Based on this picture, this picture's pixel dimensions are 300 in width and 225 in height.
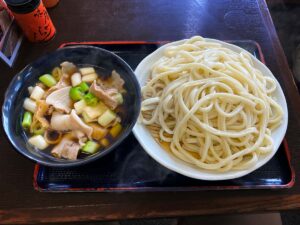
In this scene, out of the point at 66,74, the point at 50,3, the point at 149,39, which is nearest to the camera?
the point at 66,74

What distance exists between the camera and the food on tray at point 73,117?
1.37 metres

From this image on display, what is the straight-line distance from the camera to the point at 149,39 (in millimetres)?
2016

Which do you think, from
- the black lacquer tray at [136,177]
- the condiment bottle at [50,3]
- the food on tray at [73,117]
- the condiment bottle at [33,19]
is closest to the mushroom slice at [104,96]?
the food on tray at [73,117]

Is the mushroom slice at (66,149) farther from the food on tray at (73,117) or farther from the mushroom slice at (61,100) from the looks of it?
the mushroom slice at (61,100)

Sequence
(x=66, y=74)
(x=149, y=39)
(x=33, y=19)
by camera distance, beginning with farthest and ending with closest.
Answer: (x=149, y=39)
(x=33, y=19)
(x=66, y=74)

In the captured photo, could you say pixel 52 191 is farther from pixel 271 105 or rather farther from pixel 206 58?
pixel 271 105

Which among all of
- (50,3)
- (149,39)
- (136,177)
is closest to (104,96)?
(136,177)

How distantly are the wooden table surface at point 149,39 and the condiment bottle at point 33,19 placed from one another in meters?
0.06

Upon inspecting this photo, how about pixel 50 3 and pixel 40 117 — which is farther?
pixel 50 3

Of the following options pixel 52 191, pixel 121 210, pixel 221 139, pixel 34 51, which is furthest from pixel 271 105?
pixel 34 51

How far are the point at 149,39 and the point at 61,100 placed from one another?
0.84 m

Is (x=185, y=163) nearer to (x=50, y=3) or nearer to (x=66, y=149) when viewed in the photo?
(x=66, y=149)

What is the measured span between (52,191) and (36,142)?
254mm

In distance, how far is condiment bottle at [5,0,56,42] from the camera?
1.74 meters
